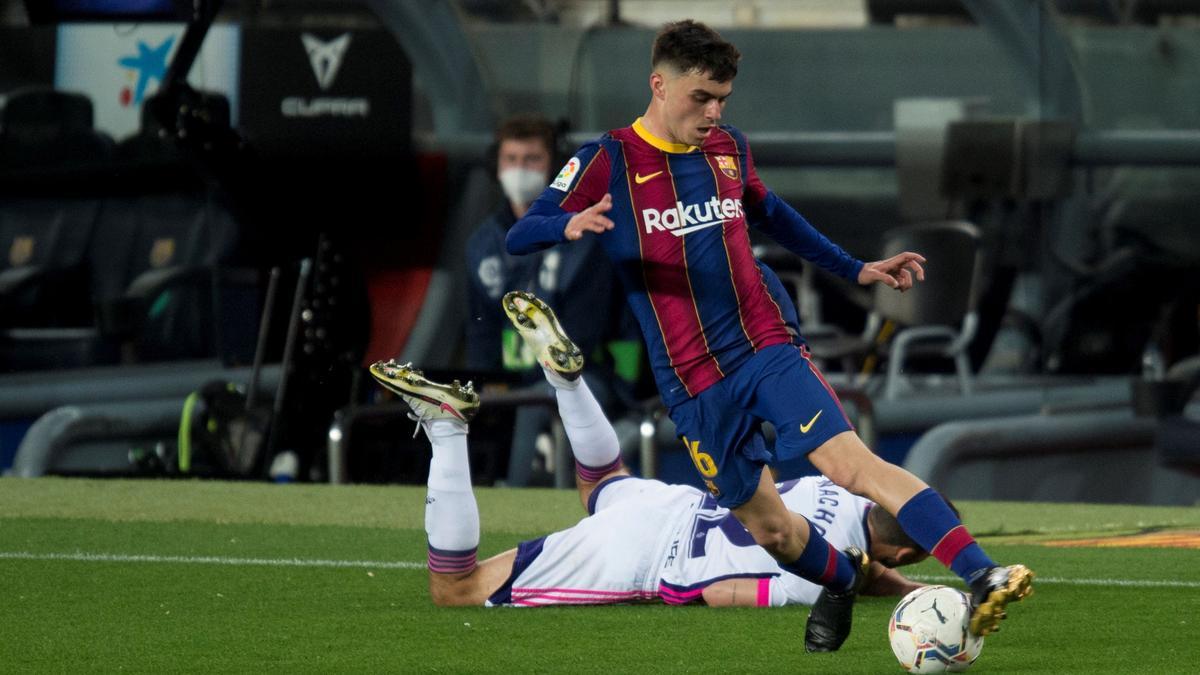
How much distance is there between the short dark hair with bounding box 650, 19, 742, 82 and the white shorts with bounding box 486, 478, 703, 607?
1.25m

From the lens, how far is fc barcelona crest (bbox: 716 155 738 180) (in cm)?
500

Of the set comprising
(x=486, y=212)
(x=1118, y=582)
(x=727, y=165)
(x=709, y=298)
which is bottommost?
(x=486, y=212)

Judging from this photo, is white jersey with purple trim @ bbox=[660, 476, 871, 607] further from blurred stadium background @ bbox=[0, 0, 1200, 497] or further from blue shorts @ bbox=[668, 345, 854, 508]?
blurred stadium background @ bbox=[0, 0, 1200, 497]

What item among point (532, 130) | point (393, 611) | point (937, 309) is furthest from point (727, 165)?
point (937, 309)

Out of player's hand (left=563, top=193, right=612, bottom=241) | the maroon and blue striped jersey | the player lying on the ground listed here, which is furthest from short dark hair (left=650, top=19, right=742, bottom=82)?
A: the player lying on the ground

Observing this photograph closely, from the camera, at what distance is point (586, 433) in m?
5.94

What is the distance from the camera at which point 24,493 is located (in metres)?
8.79

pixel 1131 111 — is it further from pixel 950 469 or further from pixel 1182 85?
pixel 950 469

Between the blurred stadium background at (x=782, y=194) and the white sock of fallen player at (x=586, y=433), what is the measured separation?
401 centimetres

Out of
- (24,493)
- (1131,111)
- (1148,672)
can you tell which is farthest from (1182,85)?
(1148,672)

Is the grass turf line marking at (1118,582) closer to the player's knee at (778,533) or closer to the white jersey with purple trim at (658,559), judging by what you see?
the white jersey with purple trim at (658,559)

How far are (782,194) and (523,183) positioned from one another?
1.55m

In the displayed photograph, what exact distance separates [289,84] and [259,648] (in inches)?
261

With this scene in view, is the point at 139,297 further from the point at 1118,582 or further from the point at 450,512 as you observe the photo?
the point at 1118,582
